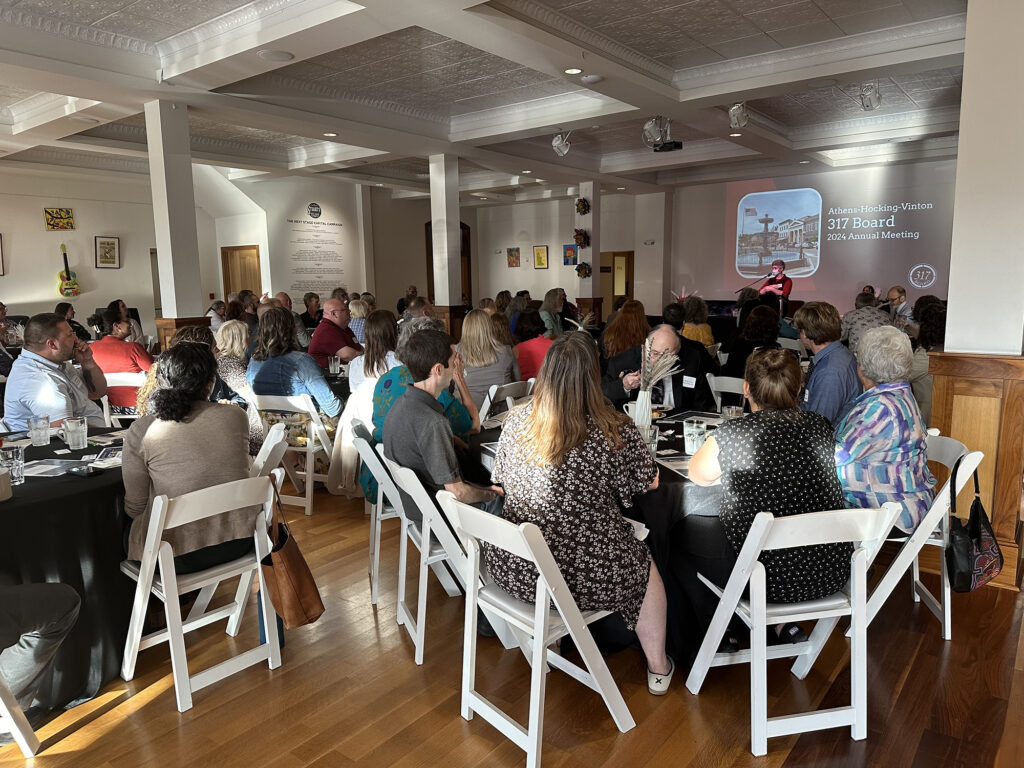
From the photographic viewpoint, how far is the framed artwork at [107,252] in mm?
10734

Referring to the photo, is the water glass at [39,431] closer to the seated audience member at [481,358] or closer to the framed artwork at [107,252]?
the seated audience member at [481,358]

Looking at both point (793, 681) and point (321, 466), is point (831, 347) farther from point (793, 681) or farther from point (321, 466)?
point (321, 466)

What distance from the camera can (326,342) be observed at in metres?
5.84

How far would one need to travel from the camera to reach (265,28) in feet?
15.9

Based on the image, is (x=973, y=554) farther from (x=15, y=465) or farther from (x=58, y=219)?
(x=58, y=219)

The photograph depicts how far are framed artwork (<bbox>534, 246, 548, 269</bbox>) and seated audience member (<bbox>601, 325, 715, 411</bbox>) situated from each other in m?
11.0

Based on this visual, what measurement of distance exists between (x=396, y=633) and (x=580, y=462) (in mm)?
1367

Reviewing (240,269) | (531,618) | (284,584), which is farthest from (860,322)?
(240,269)

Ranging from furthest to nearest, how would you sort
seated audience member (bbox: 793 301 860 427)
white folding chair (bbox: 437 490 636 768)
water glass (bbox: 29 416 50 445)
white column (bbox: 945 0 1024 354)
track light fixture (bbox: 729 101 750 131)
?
track light fixture (bbox: 729 101 750 131)
seated audience member (bbox: 793 301 860 427)
white column (bbox: 945 0 1024 354)
water glass (bbox: 29 416 50 445)
white folding chair (bbox: 437 490 636 768)

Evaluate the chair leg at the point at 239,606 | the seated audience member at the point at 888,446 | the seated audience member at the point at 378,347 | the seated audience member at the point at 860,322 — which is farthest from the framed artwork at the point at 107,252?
the seated audience member at the point at 888,446

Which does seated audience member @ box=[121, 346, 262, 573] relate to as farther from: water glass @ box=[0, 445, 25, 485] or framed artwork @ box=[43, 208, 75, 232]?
framed artwork @ box=[43, 208, 75, 232]

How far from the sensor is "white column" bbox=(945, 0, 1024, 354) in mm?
3281

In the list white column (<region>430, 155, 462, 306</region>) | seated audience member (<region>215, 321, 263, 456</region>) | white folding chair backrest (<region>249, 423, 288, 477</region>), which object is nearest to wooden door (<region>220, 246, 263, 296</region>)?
white column (<region>430, 155, 462, 306</region>)

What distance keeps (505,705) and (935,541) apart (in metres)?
1.85
